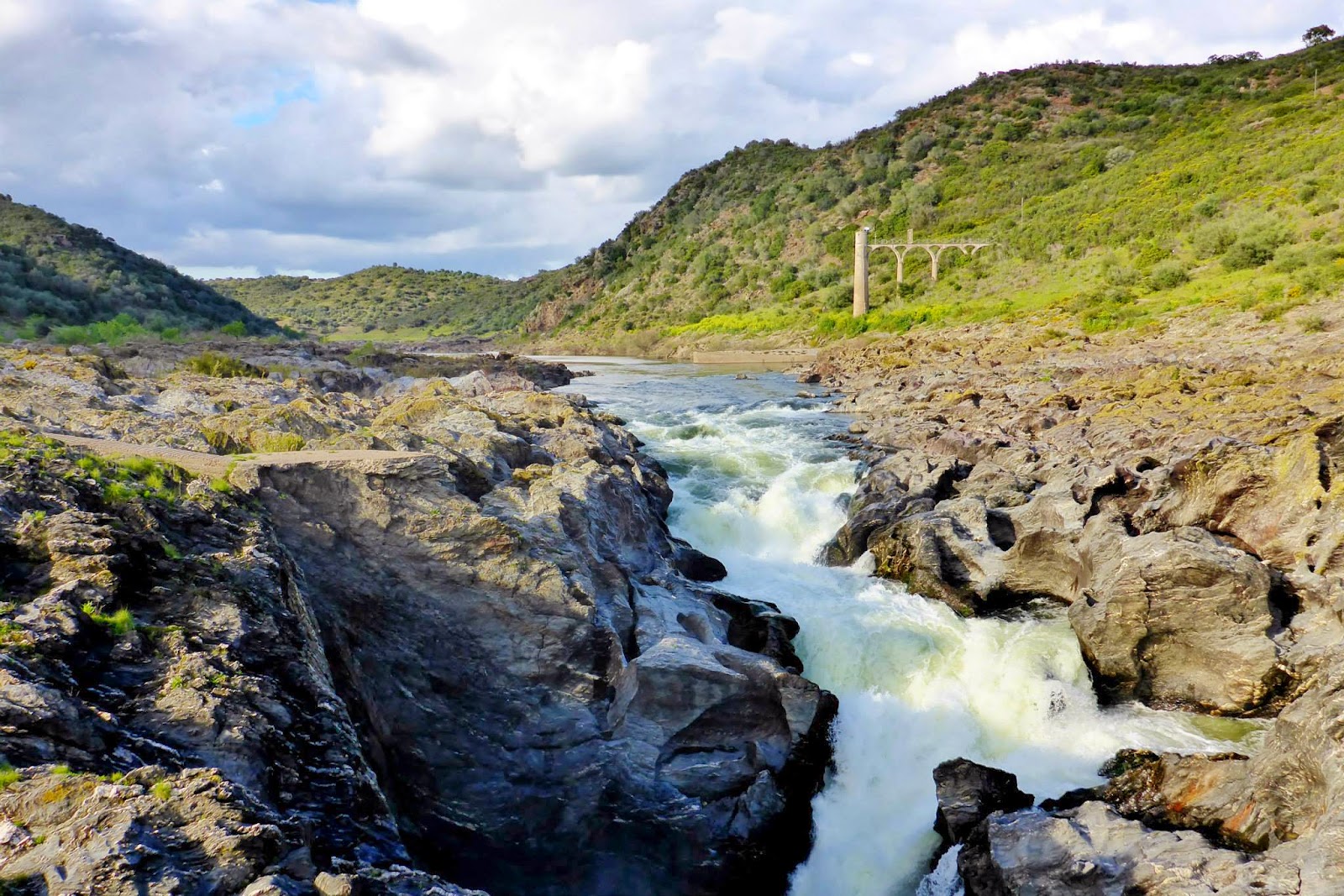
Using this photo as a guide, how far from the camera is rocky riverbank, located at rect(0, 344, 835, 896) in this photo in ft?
15.6

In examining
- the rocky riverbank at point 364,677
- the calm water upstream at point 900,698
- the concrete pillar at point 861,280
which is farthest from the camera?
the concrete pillar at point 861,280

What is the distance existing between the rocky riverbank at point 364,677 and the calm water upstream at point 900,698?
0.81 meters

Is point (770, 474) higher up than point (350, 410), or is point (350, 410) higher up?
point (350, 410)

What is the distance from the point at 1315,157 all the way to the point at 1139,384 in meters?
39.0

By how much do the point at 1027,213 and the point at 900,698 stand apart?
76.6m

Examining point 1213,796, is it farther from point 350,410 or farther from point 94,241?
point 94,241

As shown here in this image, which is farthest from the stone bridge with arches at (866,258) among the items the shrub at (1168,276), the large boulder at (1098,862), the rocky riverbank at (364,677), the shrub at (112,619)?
the shrub at (112,619)

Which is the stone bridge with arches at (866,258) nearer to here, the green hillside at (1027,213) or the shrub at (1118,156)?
the green hillside at (1027,213)

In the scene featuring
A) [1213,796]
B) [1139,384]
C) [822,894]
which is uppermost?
[1139,384]

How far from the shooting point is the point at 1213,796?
29.9 feet

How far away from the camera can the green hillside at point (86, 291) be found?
45.3 meters

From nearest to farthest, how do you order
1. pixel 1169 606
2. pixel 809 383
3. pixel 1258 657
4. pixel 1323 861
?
pixel 1323 861 → pixel 1258 657 → pixel 1169 606 → pixel 809 383

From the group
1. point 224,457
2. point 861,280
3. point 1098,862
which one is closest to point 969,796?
point 1098,862

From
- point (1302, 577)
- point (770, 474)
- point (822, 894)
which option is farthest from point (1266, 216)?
point (822, 894)
